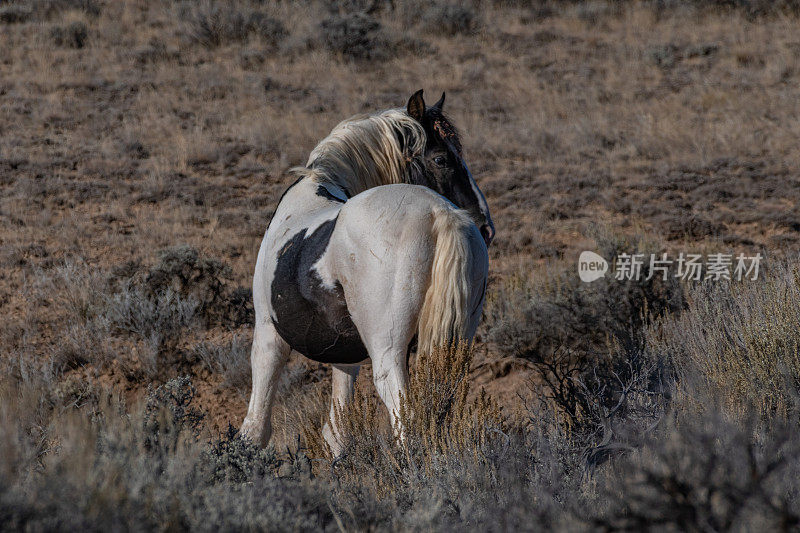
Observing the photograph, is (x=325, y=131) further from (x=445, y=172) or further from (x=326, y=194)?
(x=326, y=194)

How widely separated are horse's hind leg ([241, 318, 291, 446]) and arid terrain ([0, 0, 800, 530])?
0.30 m

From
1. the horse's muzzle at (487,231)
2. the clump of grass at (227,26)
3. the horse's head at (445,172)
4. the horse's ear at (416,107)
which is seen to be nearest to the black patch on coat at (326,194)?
the horse's head at (445,172)

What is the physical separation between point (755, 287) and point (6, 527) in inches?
200

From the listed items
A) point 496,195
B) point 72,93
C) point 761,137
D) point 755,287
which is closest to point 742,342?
point 755,287

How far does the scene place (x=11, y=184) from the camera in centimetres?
1058

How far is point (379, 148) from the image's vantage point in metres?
4.60

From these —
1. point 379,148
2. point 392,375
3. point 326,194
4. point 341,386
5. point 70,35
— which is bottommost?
point 341,386

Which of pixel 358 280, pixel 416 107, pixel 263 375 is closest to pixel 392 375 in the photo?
pixel 358 280

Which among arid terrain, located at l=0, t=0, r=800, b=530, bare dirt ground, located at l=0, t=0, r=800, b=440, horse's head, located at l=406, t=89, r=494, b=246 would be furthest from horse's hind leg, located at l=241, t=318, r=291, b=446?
bare dirt ground, located at l=0, t=0, r=800, b=440

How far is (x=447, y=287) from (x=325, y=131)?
9.88 m

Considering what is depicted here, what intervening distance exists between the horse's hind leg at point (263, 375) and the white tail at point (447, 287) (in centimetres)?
101

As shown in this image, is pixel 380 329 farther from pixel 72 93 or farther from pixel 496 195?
pixel 72 93

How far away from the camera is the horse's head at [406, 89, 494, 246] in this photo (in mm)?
4605

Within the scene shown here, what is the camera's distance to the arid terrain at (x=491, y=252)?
2.52 meters
